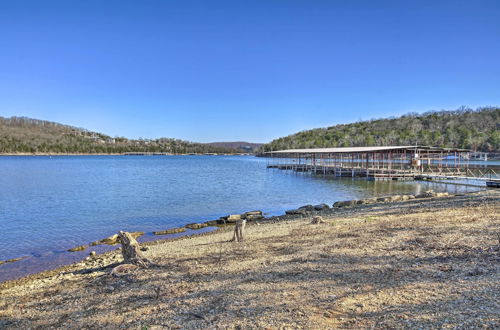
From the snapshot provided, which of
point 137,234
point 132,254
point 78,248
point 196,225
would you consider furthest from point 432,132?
point 132,254

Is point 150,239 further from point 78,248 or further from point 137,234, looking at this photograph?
point 78,248

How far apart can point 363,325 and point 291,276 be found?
2037mm

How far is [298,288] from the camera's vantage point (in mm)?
5262

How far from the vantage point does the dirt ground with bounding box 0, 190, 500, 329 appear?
4.22 meters

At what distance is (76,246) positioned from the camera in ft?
40.5

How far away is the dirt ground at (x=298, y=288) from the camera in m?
4.22

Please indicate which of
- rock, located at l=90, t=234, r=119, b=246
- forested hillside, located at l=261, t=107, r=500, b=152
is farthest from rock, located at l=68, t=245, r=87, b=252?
forested hillside, located at l=261, t=107, r=500, b=152

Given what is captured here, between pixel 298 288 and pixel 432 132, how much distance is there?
453 feet

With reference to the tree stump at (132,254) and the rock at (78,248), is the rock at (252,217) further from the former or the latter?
the tree stump at (132,254)

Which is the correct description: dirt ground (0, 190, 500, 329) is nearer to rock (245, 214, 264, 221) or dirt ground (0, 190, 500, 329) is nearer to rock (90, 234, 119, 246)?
rock (90, 234, 119, 246)

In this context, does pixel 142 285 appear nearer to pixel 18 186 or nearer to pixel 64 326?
pixel 64 326

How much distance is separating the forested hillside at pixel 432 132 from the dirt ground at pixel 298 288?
11363 centimetres

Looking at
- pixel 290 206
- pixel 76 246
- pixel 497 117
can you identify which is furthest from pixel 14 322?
pixel 497 117

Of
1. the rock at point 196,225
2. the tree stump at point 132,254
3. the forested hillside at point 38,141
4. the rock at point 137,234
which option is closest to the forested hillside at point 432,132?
the forested hillside at point 38,141
